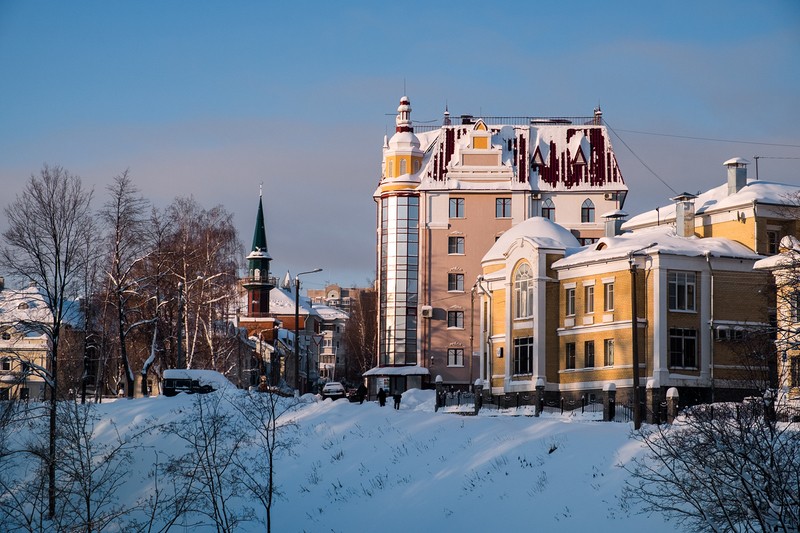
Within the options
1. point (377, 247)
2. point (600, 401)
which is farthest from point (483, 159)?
point (600, 401)

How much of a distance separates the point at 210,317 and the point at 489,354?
18290 mm

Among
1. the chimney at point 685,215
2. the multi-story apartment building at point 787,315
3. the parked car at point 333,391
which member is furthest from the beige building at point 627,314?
the parked car at point 333,391

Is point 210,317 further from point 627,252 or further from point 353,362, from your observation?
point 353,362

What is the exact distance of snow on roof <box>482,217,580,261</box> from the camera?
54.1 meters

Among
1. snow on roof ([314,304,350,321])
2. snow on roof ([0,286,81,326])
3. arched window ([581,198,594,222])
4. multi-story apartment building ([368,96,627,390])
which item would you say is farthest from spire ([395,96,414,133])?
snow on roof ([314,304,350,321])

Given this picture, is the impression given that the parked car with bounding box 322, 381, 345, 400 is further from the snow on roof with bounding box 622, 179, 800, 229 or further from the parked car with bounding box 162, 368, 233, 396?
the snow on roof with bounding box 622, 179, 800, 229

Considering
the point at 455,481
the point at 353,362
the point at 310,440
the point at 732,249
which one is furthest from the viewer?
the point at 353,362

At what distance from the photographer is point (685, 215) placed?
178ft

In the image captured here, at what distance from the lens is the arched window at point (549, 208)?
79438 millimetres

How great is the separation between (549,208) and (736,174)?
83.4ft

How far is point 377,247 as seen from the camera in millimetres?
81625

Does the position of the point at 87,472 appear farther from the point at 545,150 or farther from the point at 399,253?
the point at 545,150

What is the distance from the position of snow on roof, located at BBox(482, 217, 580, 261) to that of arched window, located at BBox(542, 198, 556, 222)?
1981 cm

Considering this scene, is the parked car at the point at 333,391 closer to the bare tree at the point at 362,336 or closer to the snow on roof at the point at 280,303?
the bare tree at the point at 362,336
